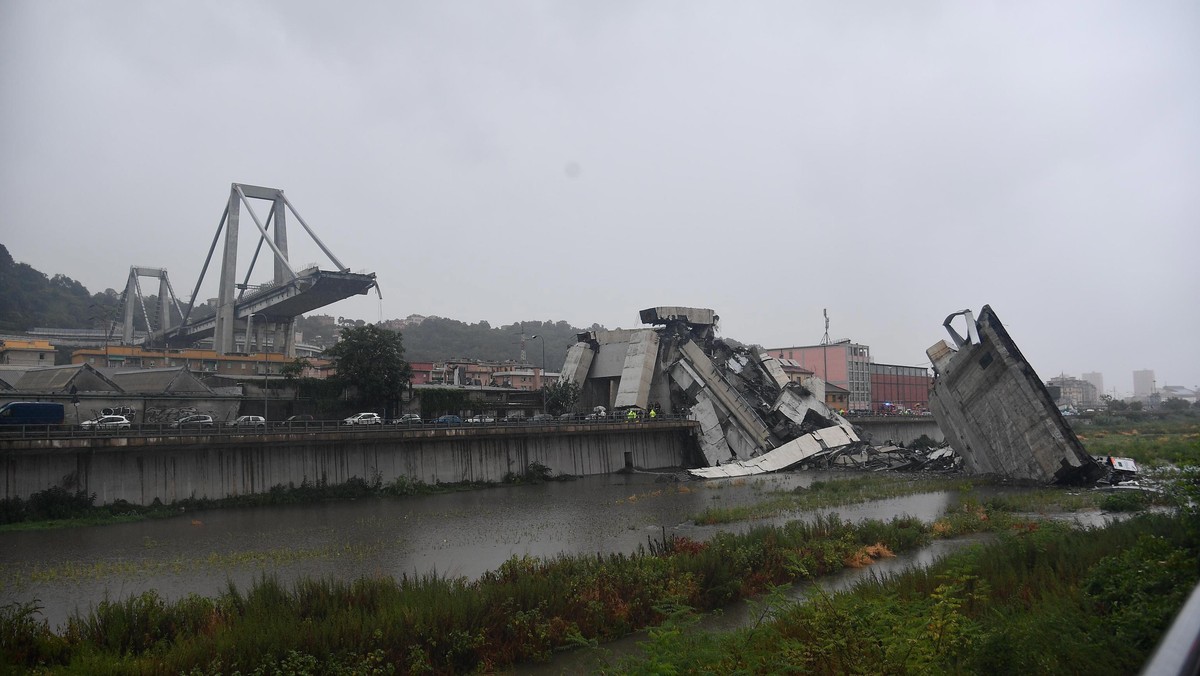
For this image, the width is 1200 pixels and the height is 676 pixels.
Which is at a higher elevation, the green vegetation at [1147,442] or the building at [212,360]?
the building at [212,360]

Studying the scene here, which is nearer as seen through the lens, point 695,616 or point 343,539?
point 695,616

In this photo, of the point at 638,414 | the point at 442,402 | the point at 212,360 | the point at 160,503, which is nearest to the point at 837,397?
the point at 638,414

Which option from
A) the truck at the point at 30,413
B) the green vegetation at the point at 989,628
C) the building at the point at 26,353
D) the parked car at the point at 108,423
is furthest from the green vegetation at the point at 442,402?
the green vegetation at the point at 989,628

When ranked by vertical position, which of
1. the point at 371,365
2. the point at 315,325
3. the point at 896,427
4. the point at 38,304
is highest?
the point at 315,325

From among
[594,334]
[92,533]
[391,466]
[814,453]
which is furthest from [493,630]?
[594,334]

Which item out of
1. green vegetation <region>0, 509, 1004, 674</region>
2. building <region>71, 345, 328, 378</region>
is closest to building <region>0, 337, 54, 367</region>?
building <region>71, 345, 328, 378</region>

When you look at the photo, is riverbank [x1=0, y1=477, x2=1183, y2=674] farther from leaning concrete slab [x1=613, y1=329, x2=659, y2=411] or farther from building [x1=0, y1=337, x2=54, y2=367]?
building [x1=0, y1=337, x2=54, y2=367]

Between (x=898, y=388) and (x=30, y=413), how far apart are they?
102135 mm

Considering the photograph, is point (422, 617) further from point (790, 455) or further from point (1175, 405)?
point (1175, 405)

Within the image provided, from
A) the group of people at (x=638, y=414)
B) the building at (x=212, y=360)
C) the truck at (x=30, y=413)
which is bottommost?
the group of people at (x=638, y=414)

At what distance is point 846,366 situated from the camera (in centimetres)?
9288

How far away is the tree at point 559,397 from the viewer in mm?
59469

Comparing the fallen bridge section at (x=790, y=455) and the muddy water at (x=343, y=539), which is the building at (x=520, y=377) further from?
the muddy water at (x=343, y=539)

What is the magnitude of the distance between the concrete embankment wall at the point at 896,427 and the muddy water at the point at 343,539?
1450 inches
